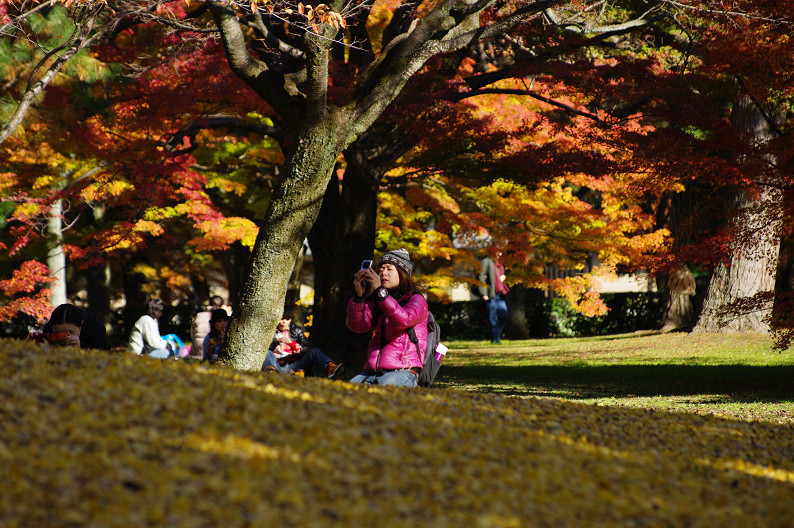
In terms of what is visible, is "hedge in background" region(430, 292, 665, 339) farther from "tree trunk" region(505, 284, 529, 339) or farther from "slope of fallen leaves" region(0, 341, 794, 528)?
"slope of fallen leaves" region(0, 341, 794, 528)

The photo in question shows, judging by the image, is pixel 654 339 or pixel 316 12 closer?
pixel 316 12

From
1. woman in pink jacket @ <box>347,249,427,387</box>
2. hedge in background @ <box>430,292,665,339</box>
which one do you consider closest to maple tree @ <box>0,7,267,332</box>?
woman in pink jacket @ <box>347,249,427,387</box>

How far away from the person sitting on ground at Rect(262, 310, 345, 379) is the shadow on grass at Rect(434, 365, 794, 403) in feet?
7.17

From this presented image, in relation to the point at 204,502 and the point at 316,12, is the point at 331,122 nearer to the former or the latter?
the point at 316,12

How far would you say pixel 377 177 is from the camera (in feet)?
35.5

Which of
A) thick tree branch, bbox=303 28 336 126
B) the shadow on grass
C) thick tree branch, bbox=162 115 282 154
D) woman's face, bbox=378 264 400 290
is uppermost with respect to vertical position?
thick tree branch, bbox=162 115 282 154

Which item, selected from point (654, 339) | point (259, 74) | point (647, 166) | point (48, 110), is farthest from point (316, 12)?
point (654, 339)

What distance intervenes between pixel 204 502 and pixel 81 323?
3798 mm

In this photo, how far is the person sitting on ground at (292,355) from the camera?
8.41 metres

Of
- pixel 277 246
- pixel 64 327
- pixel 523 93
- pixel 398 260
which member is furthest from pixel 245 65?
pixel 523 93

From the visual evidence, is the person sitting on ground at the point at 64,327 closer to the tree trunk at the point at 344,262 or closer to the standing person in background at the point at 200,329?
the standing person in background at the point at 200,329

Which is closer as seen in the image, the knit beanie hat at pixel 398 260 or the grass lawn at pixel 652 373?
the knit beanie hat at pixel 398 260

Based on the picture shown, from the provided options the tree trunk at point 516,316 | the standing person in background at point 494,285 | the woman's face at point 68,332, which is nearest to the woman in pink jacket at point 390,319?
the woman's face at point 68,332

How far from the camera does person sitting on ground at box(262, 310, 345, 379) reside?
331 inches
